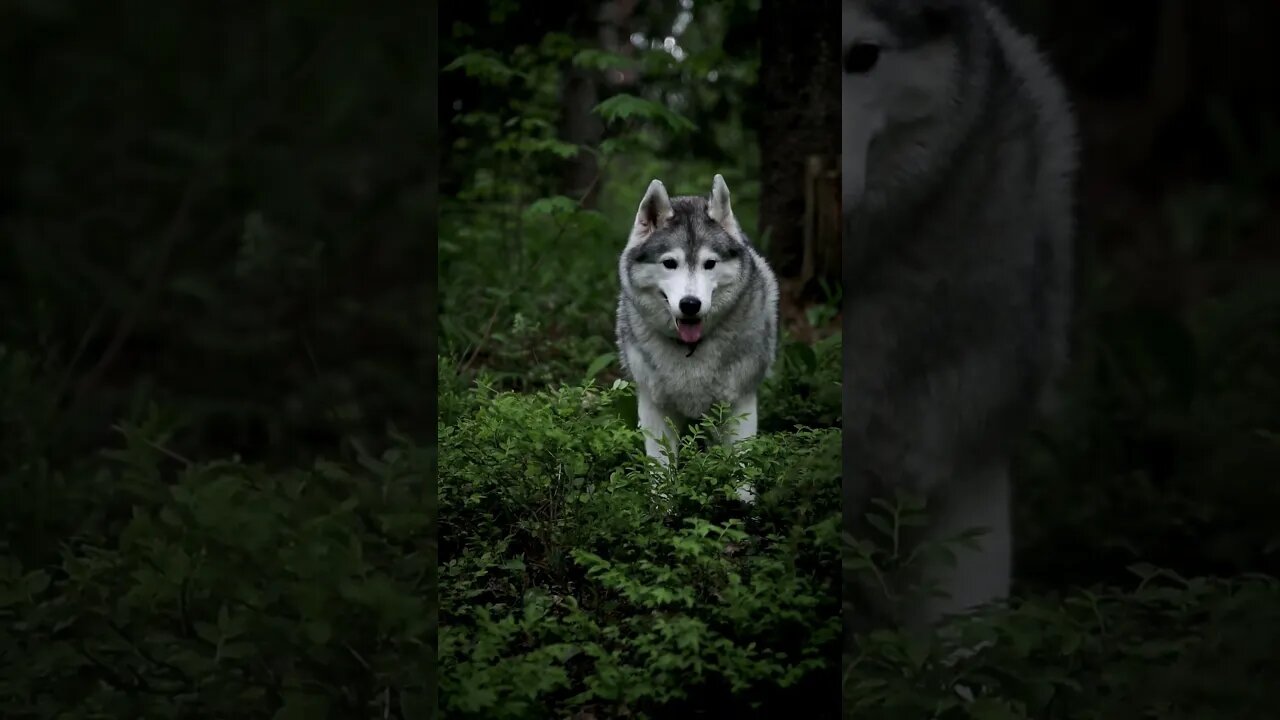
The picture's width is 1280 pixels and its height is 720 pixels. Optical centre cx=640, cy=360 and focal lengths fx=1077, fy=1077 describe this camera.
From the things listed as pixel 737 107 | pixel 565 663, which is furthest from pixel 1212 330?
pixel 737 107

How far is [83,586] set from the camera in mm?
2852

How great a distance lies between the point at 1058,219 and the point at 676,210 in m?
1.98

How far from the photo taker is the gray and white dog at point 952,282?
243 centimetres

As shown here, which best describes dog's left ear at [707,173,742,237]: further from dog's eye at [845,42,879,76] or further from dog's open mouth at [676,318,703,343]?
dog's eye at [845,42,879,76]

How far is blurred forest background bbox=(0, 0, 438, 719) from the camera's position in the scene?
2.58 m

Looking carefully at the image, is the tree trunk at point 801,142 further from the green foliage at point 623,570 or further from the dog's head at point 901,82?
the dog's head at point 901,82

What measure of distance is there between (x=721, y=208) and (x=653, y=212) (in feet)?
0.87

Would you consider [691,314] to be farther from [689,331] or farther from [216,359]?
[216,359]

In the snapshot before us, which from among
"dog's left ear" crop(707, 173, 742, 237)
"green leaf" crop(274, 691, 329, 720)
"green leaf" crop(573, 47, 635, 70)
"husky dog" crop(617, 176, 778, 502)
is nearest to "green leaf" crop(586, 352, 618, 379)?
"husky dog" crop(617, 176, 778, 502)

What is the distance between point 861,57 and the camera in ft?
7.86

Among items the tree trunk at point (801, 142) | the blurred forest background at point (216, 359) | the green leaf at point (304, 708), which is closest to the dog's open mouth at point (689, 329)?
the blurred forest background at point (216, 359)

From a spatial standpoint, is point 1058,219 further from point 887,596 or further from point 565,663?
point 565,663

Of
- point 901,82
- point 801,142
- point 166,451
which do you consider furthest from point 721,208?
point 801,142

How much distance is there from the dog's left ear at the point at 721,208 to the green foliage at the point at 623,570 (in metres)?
0.84
